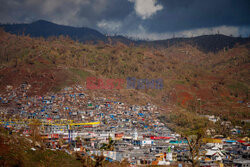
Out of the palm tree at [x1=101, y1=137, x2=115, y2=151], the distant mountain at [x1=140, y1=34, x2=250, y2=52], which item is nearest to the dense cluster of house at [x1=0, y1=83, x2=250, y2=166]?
the palm tree at [x1=101, y1=137, x2=115, y2=151]

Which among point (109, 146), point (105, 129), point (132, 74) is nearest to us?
point (109, 146)

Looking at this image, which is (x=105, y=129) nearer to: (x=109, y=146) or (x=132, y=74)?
(x=109, y=146)

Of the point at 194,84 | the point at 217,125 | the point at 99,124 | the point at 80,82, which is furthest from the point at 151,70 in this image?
the point at 99,124

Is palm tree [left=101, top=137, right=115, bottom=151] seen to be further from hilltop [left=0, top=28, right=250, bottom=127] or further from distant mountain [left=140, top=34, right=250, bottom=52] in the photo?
distant mountain [left=140, top=34, right=250, bottom=52]

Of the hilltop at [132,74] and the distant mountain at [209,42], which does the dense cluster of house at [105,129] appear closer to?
the hilltop at [132,74]

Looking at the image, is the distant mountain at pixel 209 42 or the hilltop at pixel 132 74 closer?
the hilltop at pixel 132 74

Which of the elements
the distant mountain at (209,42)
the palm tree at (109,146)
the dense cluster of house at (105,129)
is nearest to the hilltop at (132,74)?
the dense cluster of house at (105,129)

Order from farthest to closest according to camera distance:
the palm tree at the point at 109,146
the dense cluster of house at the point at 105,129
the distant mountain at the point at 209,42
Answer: the distant mountain at the point at 209,42, the palm tree at the point at 109,146, the dense cluster of house at the point at 105,129

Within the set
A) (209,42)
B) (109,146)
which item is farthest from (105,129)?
(209,42)

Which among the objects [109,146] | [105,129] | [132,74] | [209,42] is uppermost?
[209,42]
